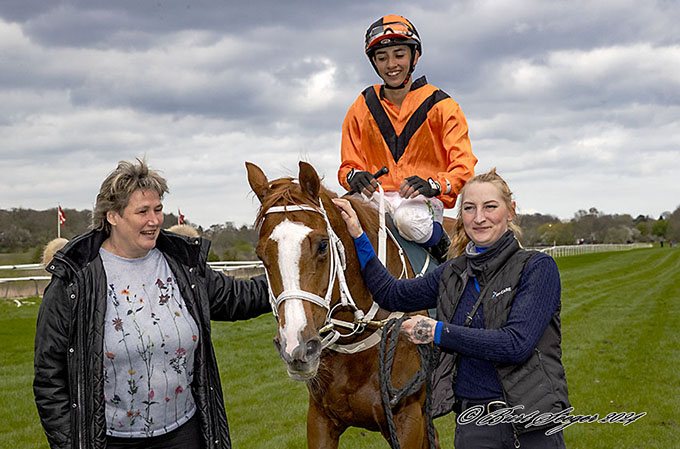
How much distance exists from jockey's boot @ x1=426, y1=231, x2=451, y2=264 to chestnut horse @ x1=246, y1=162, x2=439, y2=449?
15.0 inches

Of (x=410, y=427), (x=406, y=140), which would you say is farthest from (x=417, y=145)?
(x=410, y=427)

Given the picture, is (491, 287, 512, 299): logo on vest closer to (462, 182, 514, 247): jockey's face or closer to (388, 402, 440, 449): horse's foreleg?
(462, 182, 514, 247): jockey's face

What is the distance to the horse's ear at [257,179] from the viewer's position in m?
2.67

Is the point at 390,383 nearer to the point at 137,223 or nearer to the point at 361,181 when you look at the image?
the point at 361,181

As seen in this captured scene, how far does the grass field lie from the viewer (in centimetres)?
562

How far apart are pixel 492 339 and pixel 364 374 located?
3.22 ft

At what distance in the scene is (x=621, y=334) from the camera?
430 inches

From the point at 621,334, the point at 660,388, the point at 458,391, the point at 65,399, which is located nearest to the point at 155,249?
the point at 65,399

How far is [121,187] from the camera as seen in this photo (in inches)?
104

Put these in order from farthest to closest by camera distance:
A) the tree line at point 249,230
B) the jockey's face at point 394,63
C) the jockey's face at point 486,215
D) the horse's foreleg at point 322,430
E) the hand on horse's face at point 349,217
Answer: the tree line at point 249,230 < the jockey's face at point 394,63 < the horse's foreleg at point 322,430 < the hand on horse's face at point 349,217 < the jockey's face at point 486,215

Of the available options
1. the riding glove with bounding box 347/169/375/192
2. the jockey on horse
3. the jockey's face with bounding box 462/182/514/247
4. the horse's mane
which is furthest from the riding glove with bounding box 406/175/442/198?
the jockey's face with bounding box 462/182/514/247

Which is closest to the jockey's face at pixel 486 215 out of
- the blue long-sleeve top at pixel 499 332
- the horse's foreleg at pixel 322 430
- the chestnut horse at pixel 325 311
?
the blue long-sleeve top at pixel 499 332

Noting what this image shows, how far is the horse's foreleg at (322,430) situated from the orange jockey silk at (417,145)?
1.47 m

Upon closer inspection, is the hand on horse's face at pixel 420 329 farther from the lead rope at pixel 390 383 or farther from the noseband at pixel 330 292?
the noseband at pixel 330 292
